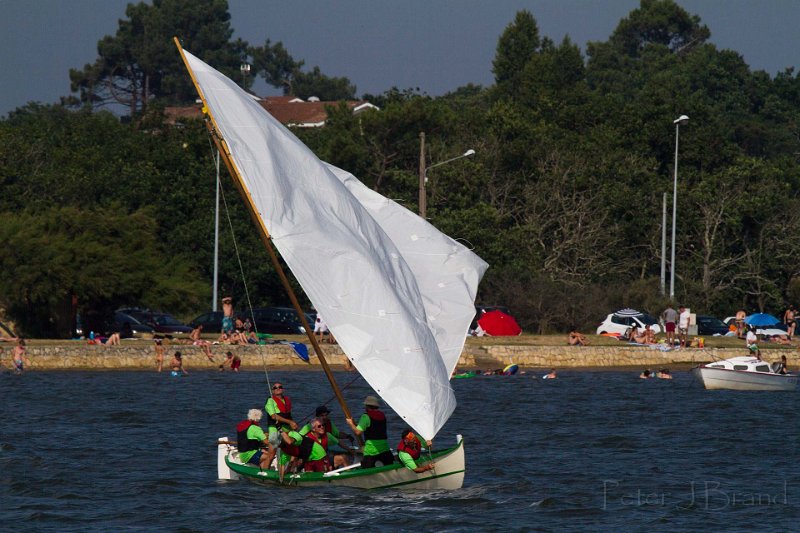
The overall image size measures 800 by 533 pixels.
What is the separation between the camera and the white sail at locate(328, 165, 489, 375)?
2195cm

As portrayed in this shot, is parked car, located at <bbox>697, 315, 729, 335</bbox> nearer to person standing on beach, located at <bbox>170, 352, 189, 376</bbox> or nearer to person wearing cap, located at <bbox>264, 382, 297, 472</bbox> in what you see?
person standing on beach, located at <bbox>170, 352, 189, 376</bbox>

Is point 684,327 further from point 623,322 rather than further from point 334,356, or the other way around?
point 334,356

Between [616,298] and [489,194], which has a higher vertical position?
[489,194]

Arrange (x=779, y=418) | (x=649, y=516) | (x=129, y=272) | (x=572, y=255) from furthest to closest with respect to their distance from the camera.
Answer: (x=572, y=255)
(x=129, y=272)
(x=779, y=418)
(x=649, y=516)

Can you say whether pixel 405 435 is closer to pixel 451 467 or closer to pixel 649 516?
pixel 451 467

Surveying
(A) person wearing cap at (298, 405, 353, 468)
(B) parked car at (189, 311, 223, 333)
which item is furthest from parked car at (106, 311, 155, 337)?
(A) person wearing cap at (298, 405, 353, 468)

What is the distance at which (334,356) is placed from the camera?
4528 cm

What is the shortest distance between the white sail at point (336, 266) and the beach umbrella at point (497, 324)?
32520 mm

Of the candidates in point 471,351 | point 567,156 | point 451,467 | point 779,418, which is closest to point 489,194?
point 567,156

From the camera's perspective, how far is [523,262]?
6191 cm

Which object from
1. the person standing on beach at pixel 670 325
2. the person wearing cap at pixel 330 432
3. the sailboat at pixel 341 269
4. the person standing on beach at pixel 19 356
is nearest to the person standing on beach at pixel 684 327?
the person standing on beach at pixel 670 325

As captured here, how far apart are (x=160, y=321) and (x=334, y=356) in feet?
31.3

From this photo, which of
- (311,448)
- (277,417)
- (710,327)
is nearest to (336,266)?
(277,417)

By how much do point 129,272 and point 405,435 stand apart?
2796 cm
